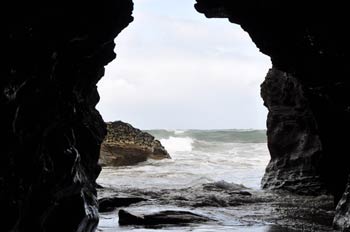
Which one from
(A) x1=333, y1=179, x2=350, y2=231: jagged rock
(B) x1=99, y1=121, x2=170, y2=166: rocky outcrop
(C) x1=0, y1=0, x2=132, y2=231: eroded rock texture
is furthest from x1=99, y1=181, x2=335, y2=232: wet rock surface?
(B) x1=99, y1=121, x2=170, y2=166: rocky outcrop

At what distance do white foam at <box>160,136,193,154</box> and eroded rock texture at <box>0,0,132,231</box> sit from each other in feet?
115

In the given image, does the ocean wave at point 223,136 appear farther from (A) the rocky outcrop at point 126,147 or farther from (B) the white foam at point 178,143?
(A) the rocky outcrop at point 126,147

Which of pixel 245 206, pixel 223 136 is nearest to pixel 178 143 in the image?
pixel 223 136

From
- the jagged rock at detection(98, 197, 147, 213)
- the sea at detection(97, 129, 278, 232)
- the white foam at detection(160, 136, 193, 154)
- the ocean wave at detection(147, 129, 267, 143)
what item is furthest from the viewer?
the ocean wave at detection(147, 129, 267, 143)

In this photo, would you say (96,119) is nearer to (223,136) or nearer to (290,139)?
(290,139)

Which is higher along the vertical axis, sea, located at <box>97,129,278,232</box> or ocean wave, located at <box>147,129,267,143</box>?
ocean wave, located at <box>147,129,267,143</box>

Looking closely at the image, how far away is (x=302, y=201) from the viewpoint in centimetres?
1148

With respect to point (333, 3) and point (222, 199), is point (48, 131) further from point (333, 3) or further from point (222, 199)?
point (222, 199)

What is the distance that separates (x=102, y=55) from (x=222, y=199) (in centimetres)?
477

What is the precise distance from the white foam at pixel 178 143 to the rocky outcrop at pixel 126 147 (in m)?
15.7

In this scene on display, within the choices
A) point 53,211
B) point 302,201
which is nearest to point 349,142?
point 302,201

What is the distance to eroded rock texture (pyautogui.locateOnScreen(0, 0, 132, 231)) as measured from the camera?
177 inches

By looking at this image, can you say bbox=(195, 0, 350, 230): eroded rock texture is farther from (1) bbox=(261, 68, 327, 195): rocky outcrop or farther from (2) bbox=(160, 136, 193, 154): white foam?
(2) bbox=(160, 136, 193, 154): white foam

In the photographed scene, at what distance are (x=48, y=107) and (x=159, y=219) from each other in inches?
126
